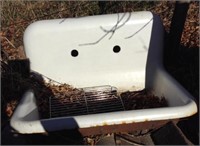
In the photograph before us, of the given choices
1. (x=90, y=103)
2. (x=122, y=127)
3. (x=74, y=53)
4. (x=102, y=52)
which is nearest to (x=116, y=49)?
(x=102, y=52)

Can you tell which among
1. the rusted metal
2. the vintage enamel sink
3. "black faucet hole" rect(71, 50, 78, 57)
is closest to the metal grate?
the vintage enamel sink

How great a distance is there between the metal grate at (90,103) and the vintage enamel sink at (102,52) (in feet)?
0.19

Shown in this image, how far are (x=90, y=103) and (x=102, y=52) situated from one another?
14.5 inches

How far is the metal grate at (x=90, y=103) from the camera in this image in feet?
7.59

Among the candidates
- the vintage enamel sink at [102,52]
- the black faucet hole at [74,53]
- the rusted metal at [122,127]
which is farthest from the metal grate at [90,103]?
the rusted metal at [122,127]

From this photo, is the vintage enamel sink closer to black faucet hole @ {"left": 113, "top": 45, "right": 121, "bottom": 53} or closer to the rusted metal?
black faucet hole @ {"left": 113, "top": 45, "right": 121, "bottom": 53}

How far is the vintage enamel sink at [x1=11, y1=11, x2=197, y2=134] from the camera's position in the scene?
229 centimetres

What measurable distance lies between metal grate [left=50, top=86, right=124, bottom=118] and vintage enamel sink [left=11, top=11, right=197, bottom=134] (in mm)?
58

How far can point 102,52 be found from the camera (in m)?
2.40

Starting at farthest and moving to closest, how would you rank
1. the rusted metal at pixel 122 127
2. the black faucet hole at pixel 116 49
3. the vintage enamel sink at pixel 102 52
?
1. the black faucet hole at pixel 116 49
2. the vintage enamel sink at pixel 102 52
3. the rusted metal at pixel 122 127

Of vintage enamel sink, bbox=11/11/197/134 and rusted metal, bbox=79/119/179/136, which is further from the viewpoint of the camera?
vintage enamel sink, bbox=11/11/197/134

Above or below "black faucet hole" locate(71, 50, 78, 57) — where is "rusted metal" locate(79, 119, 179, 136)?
below

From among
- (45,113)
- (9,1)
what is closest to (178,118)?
(45,113)

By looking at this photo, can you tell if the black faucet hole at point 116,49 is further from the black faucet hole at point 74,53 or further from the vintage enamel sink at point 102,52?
the black faucet hole at point 74,53
